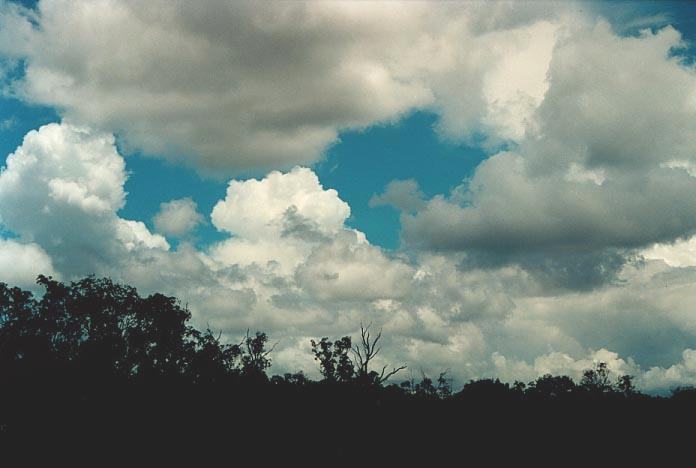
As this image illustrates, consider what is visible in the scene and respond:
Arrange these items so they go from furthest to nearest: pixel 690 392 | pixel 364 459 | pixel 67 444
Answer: pixel 690 392, pixel 364 459, pixel 67 444

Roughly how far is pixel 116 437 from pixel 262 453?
1136 cm

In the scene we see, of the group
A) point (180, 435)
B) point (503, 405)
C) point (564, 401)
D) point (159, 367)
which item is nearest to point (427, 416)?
point (503, 405)

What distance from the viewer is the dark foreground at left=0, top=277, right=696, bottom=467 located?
54.7 metres

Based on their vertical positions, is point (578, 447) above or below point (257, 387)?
below

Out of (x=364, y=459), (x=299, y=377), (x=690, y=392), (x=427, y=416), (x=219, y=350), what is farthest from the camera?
(x=299, y=377)

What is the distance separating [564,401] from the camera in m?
68.2

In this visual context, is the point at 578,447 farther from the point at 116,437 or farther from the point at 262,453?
the point at 116,437

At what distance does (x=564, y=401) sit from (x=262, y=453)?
97.4 ft

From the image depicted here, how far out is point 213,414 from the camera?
59406 millimetres

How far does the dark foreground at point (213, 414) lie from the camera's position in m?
54.7

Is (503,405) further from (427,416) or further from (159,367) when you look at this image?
(159,367)

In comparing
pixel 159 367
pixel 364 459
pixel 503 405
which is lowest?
pixel 364 459

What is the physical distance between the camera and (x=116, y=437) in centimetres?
5494

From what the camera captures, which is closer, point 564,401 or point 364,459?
point 364,459
